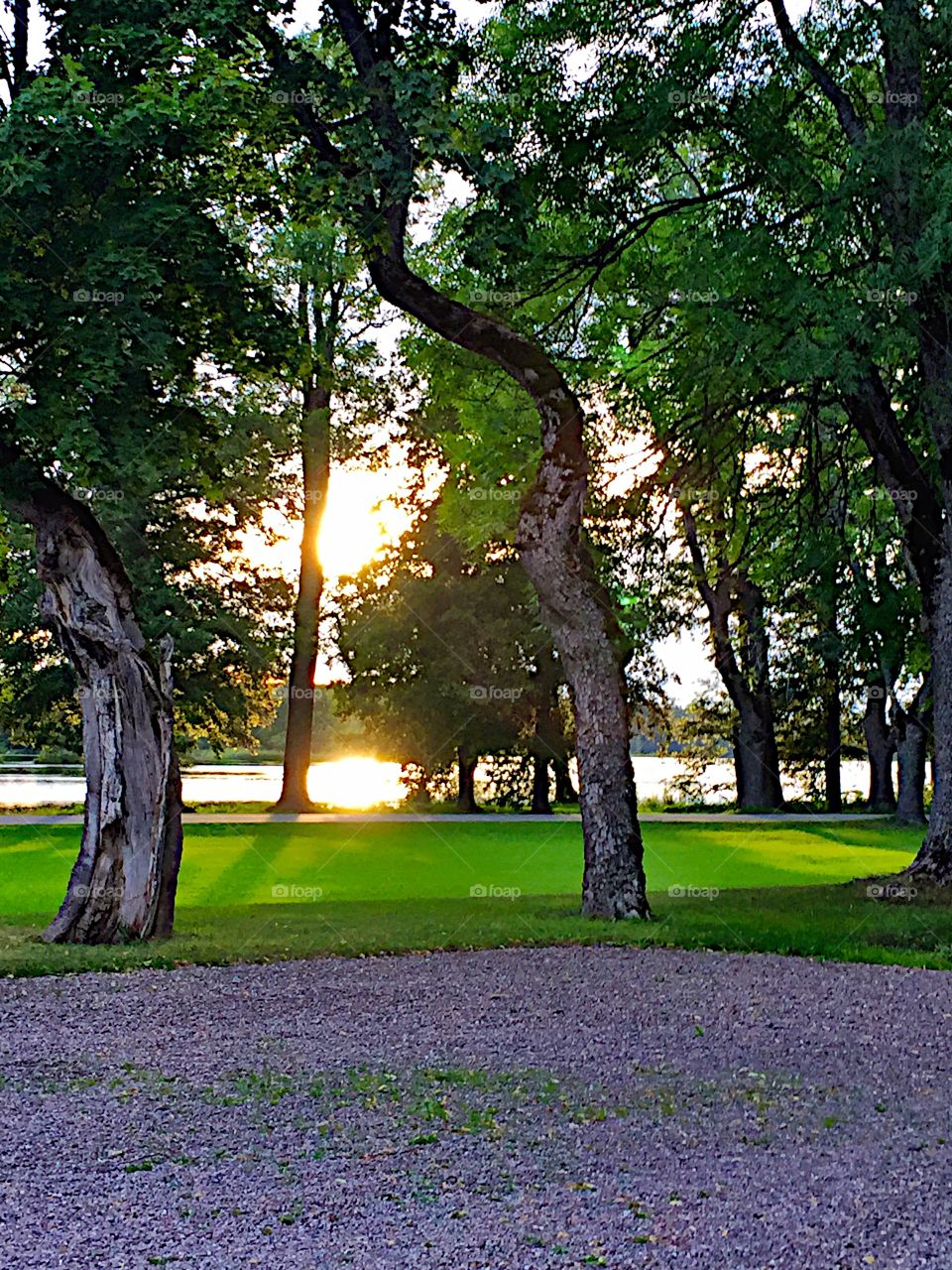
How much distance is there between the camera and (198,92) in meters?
10.4

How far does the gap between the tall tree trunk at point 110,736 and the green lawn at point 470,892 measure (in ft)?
1.74

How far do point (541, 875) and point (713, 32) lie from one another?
11.5 metres

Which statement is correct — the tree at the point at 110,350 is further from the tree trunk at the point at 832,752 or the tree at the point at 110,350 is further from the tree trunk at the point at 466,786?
the tree trunk at the point at 832,752

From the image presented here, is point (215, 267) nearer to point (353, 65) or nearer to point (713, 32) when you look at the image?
point (353, 65)

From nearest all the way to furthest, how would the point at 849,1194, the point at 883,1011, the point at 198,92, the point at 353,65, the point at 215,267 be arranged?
1. the point at 849,1194
2. the point at 883,1011
3. the point at 198,92
4. the point at 215,267
5. the point at 353,65

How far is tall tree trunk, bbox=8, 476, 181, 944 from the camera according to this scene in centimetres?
1123

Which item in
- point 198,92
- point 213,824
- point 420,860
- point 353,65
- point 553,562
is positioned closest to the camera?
point 198,92

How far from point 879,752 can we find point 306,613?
16.0m

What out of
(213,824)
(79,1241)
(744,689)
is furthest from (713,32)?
(744,689)

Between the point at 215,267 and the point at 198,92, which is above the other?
the point at 198,92

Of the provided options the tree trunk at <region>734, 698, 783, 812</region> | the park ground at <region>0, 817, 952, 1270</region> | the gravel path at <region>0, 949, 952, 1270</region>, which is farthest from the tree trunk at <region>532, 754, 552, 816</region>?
the gravel path at <region>0, 949, 952, 1270</region>

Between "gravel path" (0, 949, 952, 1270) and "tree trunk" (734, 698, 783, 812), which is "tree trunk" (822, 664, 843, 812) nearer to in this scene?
"tree trunk" (734, 698, 783, 812)

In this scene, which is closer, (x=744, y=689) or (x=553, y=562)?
(x=553, y=562)

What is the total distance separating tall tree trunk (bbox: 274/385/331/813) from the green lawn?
148 inches
